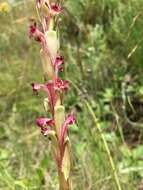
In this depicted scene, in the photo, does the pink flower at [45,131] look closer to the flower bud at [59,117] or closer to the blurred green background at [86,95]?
the flower bud at [59,117]

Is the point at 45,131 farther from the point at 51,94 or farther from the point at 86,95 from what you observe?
the point at 86,95

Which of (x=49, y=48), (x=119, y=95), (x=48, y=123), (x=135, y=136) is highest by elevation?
(x=49, y=48)

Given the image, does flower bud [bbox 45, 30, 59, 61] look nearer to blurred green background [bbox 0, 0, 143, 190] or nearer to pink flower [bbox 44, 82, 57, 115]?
pink flower [bbox 44, 82, 57, 115]

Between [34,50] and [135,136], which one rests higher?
[34,50]

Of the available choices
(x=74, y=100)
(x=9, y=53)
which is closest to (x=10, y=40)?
(x=9, y=53)

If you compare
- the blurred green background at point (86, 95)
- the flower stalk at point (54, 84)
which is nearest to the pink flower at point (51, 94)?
the flower stalk at point (54, 84)

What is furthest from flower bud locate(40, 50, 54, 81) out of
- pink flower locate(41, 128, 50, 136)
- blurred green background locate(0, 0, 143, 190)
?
blurred green background locate(0, 0, 143, 190)

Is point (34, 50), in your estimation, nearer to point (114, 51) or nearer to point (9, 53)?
point (9, 53)
